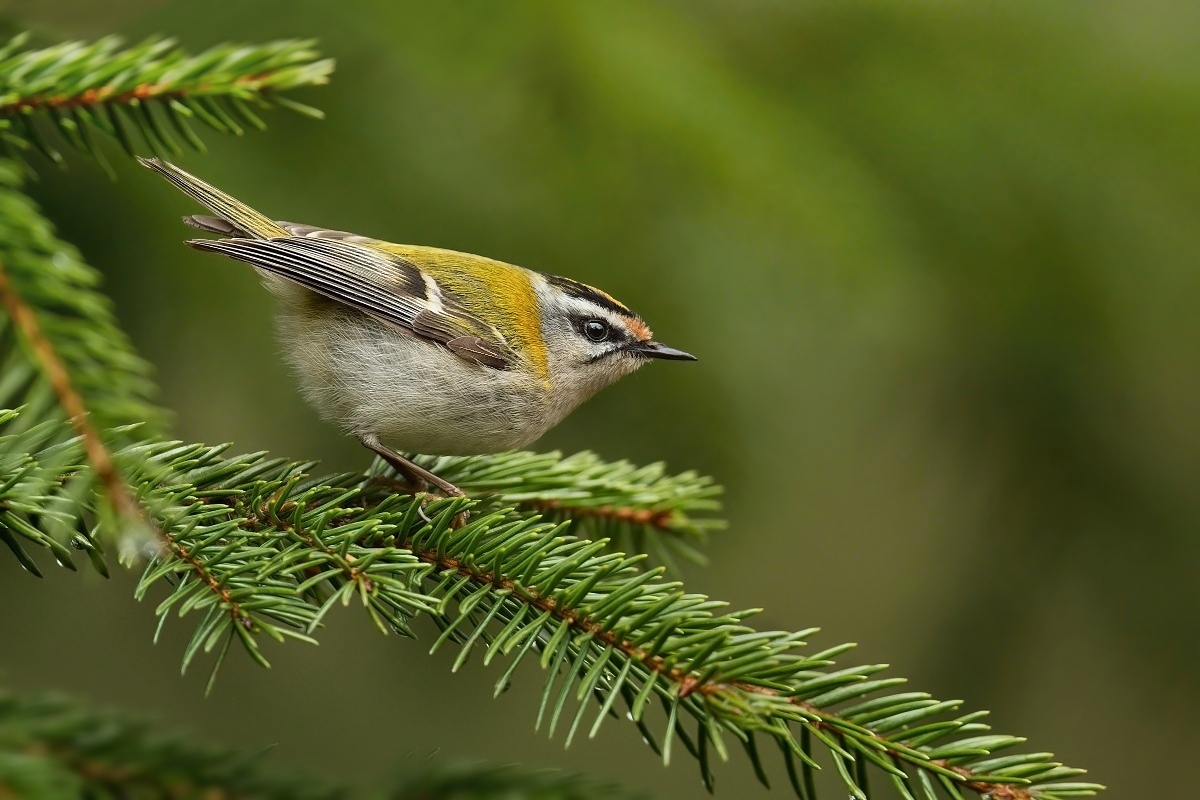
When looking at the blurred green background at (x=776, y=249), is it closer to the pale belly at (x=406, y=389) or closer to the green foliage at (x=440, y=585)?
the pale belly at (x=406, y=389)

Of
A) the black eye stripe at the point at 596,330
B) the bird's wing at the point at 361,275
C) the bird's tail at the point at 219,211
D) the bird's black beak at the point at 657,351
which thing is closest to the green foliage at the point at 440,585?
the bird's tail at the point at 219,211

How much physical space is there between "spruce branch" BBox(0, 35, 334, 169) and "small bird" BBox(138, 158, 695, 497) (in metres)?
0.58

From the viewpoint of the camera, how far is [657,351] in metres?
2.77

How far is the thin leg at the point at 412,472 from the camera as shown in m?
2.53

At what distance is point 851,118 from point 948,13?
41 cm

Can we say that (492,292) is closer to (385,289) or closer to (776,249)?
(385,289)

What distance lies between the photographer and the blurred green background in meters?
2.54

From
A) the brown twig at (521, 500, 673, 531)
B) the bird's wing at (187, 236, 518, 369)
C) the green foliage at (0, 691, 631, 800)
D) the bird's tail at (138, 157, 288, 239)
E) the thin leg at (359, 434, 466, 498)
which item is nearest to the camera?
the green foliage at (0, 691, 631, 800)

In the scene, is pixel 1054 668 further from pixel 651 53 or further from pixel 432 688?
pixel 651 53

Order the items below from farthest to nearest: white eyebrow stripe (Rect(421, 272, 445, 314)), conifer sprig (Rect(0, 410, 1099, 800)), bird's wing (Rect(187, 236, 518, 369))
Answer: white eyebrow stripe (Rect(421, 272, 445, 314)) → bird's wing (Rect(187, 236, 518, 369)) → conifer sprig (Rect(0, 410, 1099, 800))

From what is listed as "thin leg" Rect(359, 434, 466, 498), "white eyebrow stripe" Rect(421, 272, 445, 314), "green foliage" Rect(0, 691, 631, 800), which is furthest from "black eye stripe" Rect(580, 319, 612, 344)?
"green foliage" Rect(0, 691, 631, 800)

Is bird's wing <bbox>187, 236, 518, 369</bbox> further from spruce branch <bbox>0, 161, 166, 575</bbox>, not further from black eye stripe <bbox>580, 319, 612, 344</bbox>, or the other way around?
spruce branch <bbox>0, 161, 166, 575</bbox>

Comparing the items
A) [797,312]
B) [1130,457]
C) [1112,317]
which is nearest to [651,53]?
[797,312]

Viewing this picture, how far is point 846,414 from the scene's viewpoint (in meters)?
3.53
